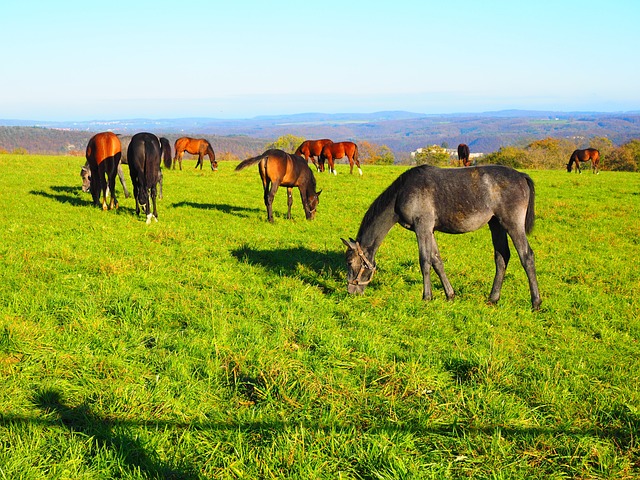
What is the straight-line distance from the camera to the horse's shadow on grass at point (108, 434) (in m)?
3.51

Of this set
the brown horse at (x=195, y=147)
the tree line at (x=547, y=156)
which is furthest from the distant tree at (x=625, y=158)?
the brown horse at (x=195, y=147)

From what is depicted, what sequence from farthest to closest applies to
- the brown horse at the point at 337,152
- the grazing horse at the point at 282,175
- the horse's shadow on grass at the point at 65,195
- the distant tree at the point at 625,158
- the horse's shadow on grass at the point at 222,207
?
1. the distant tree at the point at 625,158
2. the brown horse at the point at 337,152
3. the horse's shadow on grass at the point at 65,195
4. the horse's shadow on grass at the point at 222,207
5. the grazing horse at the point at 282,175

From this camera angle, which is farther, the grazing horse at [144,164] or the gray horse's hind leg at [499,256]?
the grazing horse at [144,164]

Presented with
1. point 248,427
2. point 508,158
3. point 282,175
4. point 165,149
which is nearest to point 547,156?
point 508,158

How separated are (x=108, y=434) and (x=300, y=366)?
1.87 m

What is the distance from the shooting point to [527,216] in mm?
7445

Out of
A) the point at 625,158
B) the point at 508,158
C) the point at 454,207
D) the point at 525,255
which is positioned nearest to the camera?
the point at 454,207

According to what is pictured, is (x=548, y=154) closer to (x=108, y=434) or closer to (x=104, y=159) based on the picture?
(x=104, y=159)

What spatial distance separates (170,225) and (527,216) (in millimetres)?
8609

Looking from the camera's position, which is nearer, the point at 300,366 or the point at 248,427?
the point at 248,427

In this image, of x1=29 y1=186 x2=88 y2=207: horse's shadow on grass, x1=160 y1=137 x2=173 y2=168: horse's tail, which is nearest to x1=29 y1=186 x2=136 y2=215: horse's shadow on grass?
x1=29 y1=186 x2=88 y2=207: horse's shadow on grass

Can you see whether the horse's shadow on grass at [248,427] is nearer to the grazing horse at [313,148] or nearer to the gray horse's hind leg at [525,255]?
the gray horse's hind leg at [525,255]

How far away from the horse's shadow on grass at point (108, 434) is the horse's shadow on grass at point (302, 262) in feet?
13.8

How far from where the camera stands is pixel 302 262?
9422 mm
